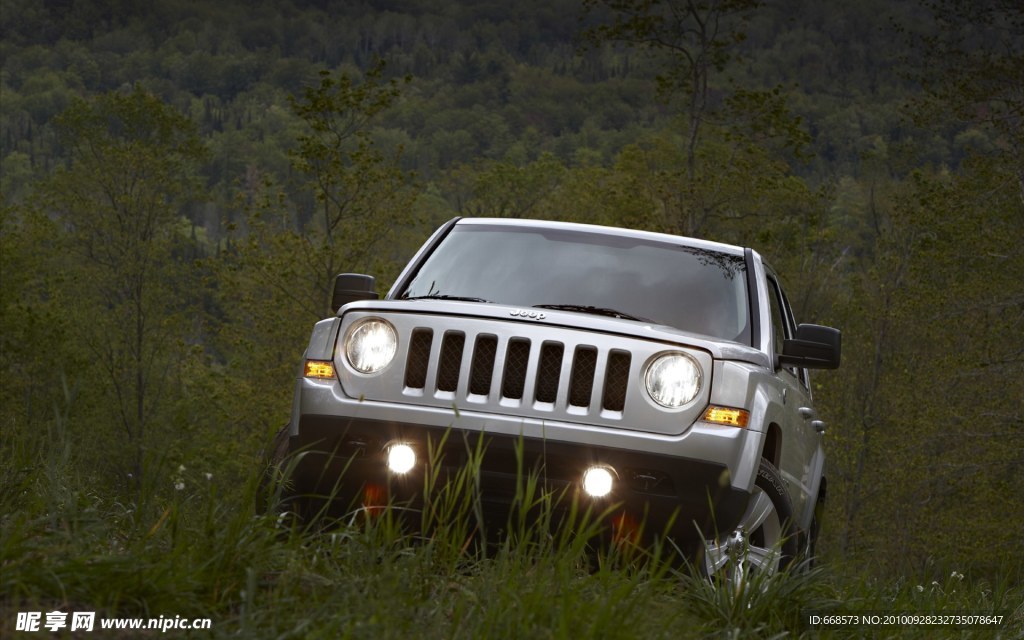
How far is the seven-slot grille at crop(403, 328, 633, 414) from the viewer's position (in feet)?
16.3

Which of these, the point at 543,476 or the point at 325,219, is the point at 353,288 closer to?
the point at 543,476

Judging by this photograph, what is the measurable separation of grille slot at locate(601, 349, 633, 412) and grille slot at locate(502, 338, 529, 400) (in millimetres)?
340

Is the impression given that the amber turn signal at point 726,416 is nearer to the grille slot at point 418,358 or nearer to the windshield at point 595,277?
the windshield at point 595,277

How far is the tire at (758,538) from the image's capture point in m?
4.67

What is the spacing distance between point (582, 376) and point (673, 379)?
1.24 ft

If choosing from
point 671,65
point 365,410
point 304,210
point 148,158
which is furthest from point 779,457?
point 148,158

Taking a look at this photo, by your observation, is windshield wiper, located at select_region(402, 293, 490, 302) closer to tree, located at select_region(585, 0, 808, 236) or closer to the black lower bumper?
the black lower bumper

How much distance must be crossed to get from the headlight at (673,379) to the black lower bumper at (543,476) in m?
0.28

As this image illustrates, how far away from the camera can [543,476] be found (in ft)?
16.1

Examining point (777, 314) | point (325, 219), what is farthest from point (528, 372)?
point (325, 219)

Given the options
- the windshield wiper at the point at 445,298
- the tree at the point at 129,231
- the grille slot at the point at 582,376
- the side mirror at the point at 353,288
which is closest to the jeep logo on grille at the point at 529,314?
the grille slot at the point at 582,376

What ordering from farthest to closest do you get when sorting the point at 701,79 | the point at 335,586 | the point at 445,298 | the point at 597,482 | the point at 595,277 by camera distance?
the point at 701,79 < the point at 595,277 < the point at 445,298 < the point at 597,482 < the point at 335,586

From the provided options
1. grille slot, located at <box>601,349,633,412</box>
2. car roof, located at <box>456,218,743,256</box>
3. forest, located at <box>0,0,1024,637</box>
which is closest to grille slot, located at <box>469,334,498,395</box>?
grille slot, located at <box>601,349,633,412</box>

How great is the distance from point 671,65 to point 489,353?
28.1 meters
